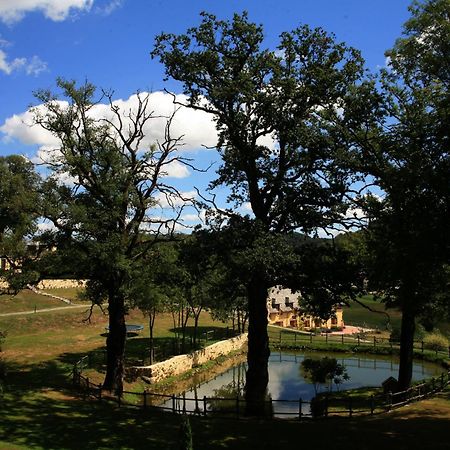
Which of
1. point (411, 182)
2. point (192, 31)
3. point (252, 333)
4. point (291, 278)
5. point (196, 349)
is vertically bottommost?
point (196, 349)

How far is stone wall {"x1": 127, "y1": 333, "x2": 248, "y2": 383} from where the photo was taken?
106 ft

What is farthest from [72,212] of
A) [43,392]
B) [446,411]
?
[446,411]

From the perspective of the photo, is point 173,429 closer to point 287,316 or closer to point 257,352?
point 257,352

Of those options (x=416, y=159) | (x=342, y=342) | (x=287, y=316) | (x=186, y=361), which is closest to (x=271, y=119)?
(x=416, y=159)

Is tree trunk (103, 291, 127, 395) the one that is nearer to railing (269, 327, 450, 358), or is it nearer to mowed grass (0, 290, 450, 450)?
mowed grass (0, 290, 450, 450)

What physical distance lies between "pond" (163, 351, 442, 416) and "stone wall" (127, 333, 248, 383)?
1.69m

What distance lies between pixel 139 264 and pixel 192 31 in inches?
501

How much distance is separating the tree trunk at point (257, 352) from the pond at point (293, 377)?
7.09 metres

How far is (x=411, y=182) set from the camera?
14.5m

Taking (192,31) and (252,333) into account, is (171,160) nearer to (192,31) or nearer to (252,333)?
(192,31)

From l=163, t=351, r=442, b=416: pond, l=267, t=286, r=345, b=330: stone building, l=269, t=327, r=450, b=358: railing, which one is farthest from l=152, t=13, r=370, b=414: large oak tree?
l=267, t=286, r=345, b=330: stone building

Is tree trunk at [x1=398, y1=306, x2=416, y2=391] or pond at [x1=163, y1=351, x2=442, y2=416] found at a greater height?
tree trunk at [x1=398, y1=306, x2=416, y2=391]

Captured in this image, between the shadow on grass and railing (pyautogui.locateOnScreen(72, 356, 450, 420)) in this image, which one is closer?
the shadow on grass

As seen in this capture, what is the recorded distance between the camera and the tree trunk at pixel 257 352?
22047 millimetres
